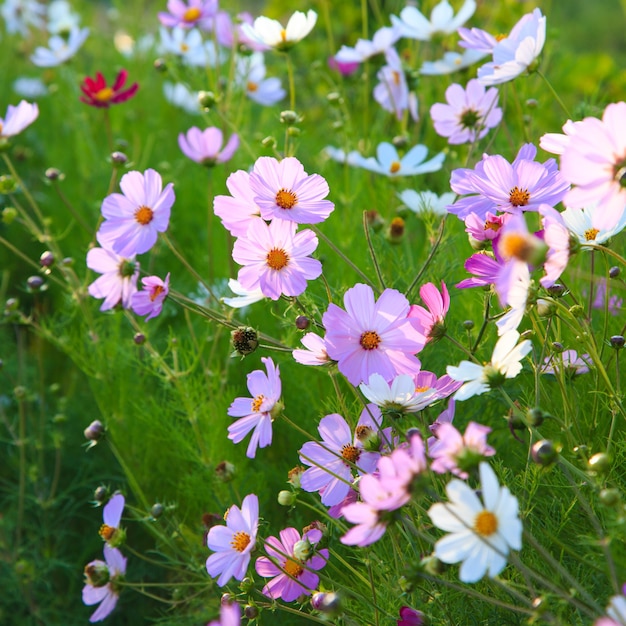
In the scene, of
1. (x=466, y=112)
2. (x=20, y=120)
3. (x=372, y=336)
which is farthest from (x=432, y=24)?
(x=372, y=336)

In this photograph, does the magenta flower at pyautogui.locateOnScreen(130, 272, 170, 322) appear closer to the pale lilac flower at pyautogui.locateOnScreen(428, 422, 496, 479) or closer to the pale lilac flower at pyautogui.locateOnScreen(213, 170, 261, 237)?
the pale lilac flower at pyautogui.locateOnScreen(213, 170, 261, 237)

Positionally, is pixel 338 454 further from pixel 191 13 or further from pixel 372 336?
pixel 191 13

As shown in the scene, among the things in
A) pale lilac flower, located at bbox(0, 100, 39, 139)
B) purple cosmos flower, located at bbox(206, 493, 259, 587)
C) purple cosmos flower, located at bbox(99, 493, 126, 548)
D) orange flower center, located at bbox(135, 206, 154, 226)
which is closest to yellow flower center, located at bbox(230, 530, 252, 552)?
purple cosmos flower, located at bbox(206, 493, 259, 587)

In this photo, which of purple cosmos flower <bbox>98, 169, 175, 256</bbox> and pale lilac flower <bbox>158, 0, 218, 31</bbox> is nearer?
purple cosmos flower <bbox>98, 169, 175, 256</bbox>

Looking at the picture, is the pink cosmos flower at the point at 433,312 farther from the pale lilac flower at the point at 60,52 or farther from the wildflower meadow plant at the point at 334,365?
the pale lilac flower at the point at 60,52

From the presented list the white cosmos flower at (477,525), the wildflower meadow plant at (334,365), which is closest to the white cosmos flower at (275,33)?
the wildflower meadow plant at (334,365)

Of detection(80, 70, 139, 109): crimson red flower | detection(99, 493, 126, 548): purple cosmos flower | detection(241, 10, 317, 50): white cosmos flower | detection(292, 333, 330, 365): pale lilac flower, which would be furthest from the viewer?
detection(80, 70, 139, 109): crimson red flower

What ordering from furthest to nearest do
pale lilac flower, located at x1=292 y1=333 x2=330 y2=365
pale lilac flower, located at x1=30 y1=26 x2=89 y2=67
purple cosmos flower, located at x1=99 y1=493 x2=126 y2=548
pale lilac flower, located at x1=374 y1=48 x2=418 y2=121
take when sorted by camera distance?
pale lilac flower, located at x1=30 y1=26 x2=89 y2=67 → pale lilac flower, located at x1=374 y1=48 x2=418 y2=121 → purple cosmos flower, located at x1=99 y1=493 x2=126 y2=548 → pale lilac flower, located at x1=292 y1=333 x2=330 y2=365

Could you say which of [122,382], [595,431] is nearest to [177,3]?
[122,382]

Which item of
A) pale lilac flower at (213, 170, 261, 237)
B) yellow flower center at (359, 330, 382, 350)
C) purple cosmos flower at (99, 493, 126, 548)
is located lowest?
purple cosmos flower at (99, 493, 126, 548)
